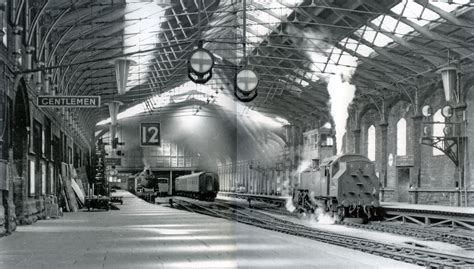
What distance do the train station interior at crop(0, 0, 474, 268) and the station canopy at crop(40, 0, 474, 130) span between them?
0.11m

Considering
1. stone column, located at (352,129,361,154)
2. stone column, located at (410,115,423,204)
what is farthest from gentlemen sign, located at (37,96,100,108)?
stone column, located at (352,129,361,154)

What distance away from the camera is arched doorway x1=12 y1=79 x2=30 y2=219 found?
14.0m

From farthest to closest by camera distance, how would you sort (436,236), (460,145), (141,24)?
(141,24) → (460,145) → (436,236)

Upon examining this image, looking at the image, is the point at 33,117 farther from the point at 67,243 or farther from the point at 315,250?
the point at 315,250

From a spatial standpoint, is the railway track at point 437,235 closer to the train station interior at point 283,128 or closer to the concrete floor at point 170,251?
the train station interior at point 283,128

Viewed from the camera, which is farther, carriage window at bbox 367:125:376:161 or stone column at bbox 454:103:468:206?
carriage window at bbox 367:125:376:161

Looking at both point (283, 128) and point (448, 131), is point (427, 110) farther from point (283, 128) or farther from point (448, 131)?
point (283, 128)

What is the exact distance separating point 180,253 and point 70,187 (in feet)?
57.5

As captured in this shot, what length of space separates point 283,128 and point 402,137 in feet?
51.7

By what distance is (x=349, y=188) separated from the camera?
20078mm

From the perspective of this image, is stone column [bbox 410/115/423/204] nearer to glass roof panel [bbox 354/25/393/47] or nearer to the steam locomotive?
glass roof panel [bbox 354/25/393/47]

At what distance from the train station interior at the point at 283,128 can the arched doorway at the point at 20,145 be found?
41 mm

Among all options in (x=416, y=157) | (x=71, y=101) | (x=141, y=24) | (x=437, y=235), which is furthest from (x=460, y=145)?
(x=71, y=101)

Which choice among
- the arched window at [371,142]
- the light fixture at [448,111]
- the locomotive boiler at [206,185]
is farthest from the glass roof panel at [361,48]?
the locomotive boiler at [206,185]
